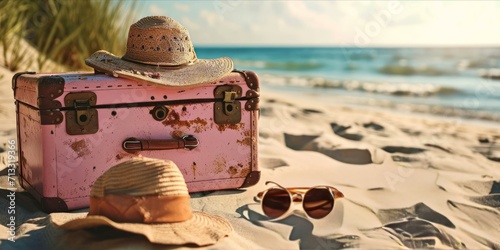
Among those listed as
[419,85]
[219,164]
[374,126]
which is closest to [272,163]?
[219,164]

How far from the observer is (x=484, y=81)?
14531 mm

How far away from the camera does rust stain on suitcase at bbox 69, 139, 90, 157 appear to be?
3428 millimetres

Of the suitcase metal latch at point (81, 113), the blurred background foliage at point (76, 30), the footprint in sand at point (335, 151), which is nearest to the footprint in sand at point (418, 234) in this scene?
the footprint in sand at point (335, 151)

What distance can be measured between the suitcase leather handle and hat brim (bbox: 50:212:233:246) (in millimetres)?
726

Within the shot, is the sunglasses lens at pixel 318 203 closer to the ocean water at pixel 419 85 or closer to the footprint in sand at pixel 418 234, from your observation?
the footprint in sand at pixel 418 234

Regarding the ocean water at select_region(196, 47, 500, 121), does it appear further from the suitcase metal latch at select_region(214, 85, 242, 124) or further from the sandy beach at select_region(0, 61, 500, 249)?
the suitcase metal latch at select_region(214, 85, 242, 124)

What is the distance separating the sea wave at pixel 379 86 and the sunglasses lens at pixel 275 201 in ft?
30.3

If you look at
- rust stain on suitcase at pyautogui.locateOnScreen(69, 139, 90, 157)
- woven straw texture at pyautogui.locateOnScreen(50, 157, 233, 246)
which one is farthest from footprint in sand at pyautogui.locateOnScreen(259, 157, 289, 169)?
woven straw texture at pyautogui.locateOnScreen(50, 157, 233, 246)

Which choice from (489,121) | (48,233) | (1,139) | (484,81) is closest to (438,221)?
(48,233)

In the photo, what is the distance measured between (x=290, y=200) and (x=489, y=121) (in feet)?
19.0

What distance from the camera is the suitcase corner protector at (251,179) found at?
3.93 meters

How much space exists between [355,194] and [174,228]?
5.01 feet

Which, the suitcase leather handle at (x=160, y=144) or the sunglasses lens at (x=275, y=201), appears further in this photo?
the suitcase leather handle at (x=160, y=144)

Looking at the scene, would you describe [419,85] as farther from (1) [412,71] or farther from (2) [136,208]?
(2) [136,208]
